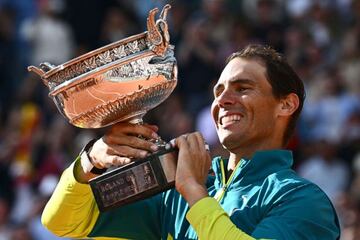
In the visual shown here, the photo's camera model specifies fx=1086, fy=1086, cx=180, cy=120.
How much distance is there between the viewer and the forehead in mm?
4094

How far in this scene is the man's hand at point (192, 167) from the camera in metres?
3.76

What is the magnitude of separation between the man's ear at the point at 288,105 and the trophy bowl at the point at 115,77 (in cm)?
46

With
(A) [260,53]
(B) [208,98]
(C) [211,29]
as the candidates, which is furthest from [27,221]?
(A) [260,53]

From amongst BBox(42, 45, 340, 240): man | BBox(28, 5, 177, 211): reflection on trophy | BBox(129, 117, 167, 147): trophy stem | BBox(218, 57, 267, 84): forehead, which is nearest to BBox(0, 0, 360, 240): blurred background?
BBox(42, 45, 340, 240): man

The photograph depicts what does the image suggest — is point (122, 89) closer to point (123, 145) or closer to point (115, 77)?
point (115, 77)

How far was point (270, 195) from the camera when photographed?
154 inches

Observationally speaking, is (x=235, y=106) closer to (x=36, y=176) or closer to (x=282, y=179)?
(x=282, y=179)

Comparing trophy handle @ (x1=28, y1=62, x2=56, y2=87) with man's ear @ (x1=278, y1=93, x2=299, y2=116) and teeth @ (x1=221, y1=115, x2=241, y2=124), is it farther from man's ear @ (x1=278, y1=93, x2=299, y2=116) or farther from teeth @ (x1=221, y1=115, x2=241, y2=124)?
man's ear @ (x1=278, y1=93, x2=299, y2=116)

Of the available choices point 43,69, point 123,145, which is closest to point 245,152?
point 123,145

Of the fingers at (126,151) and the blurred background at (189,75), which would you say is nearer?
the fingers at (126,151)

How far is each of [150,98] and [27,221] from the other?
550cm

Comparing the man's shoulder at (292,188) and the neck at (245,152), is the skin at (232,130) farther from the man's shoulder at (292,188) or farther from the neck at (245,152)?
the man's shoulder at (292,188)

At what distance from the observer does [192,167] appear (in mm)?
3822

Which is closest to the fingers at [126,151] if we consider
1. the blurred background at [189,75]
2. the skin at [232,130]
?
the skin at [232,130]
